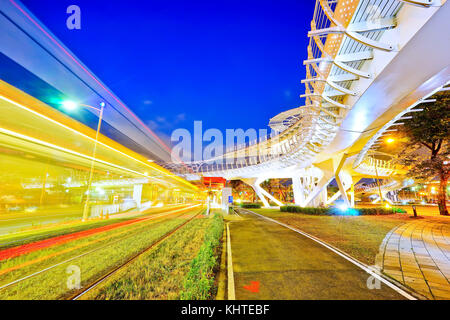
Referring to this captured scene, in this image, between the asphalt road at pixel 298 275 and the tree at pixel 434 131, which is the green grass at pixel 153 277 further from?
the tree at pixel 434 131

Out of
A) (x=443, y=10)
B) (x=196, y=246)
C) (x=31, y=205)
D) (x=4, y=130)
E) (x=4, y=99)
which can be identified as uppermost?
(x=443, y=10)

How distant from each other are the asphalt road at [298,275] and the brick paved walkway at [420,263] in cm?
90

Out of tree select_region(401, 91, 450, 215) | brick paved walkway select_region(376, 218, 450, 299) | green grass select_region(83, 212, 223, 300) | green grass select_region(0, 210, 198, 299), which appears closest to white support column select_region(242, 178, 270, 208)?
tree select_region(401, 91, 450, 215)

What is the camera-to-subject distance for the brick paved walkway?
14.5 ft

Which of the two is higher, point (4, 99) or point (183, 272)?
point (4, 99)

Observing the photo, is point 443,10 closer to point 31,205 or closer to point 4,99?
point 4,99

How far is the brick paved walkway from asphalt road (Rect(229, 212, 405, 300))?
2.95 feet

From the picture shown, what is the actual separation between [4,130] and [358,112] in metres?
17.3

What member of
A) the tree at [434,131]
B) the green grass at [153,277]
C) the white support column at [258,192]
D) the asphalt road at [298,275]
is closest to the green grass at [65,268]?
the green grass at [153,277]

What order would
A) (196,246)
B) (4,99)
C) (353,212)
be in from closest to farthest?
1. (4,99)
2. (196,246)
3. (353,212)

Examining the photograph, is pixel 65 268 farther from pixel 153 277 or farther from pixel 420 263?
pixel 420 263

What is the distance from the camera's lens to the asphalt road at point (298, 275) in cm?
404
